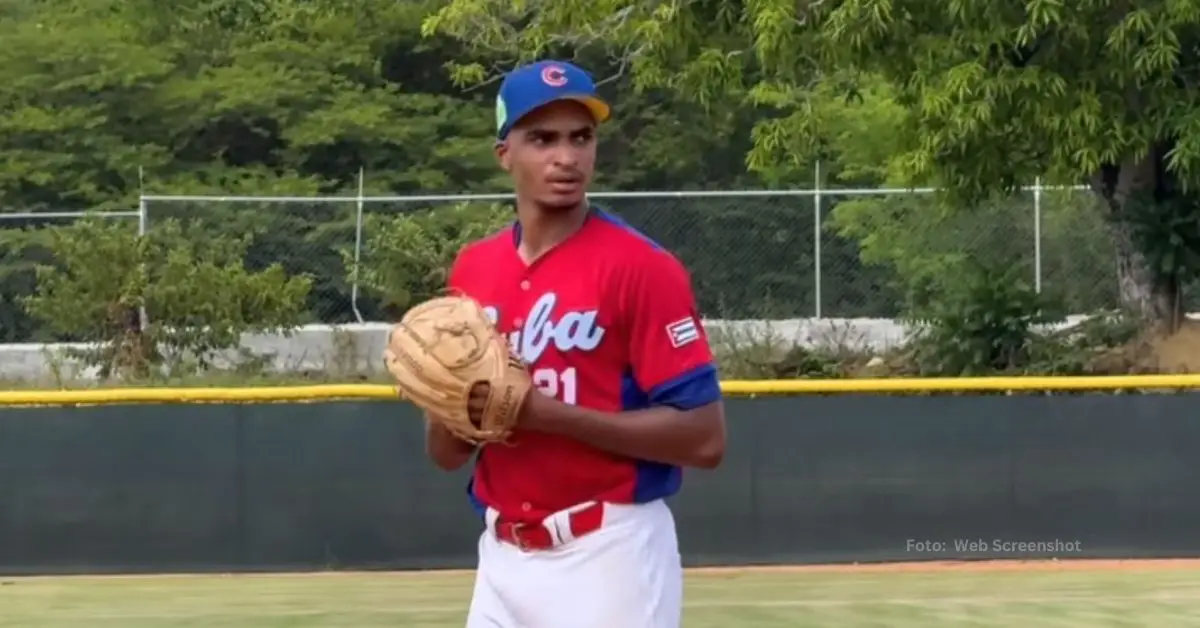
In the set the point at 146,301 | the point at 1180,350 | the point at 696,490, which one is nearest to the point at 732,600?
the point at 696,490

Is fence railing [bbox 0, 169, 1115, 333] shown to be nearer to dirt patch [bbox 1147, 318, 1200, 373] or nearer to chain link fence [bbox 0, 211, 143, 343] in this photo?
chain link fence [bbox 0, 211, 143, 343]

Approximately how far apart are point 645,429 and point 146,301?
13224 millimetres

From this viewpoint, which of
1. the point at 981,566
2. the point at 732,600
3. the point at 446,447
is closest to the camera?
the point at 446,447

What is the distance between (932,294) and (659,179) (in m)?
11.3

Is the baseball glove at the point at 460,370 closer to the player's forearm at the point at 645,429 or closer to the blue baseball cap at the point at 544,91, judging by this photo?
the player's forearm at the point at 645,429

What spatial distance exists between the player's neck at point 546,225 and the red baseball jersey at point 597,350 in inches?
0.9

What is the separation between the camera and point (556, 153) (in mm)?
3328

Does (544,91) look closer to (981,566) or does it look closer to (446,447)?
(446,447)

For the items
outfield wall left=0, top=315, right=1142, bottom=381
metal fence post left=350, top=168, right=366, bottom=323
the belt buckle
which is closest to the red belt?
the belt buckle

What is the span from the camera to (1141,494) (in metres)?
10.9

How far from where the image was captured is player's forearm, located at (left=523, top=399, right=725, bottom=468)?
317 centimetres

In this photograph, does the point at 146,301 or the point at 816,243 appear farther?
the point at 816,243

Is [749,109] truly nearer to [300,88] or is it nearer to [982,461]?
[300,88]

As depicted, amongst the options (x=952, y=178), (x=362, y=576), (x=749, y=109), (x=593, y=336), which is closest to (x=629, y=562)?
(x=593, y=336)
